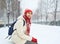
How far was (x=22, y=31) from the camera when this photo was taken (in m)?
4.07

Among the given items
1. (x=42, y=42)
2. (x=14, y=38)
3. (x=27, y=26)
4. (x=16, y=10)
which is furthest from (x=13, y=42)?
(x=16, y=10)

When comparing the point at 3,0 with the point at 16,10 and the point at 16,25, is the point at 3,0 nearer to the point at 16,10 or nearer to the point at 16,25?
the point at 16,10

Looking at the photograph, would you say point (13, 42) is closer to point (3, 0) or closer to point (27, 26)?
point (27, 26)

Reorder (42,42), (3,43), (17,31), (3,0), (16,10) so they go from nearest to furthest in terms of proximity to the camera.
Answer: (17,31) → (3,43) → (42,42) → (3,0) → (16,10)

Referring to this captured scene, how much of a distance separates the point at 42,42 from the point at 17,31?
295 centimetres

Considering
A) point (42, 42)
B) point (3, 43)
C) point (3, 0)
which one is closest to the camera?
point (3, 43)

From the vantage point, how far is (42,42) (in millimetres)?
6922

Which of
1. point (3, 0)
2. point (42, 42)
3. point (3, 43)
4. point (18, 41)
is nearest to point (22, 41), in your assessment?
point (18, 41)

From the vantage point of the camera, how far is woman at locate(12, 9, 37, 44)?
159 inches

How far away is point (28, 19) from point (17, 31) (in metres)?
0.32

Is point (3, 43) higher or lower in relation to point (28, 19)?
lower

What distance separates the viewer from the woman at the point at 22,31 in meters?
4.05

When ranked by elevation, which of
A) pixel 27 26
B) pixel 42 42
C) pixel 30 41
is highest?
pixel 27 26

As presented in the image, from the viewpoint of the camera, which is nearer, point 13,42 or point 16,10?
point 13,42
